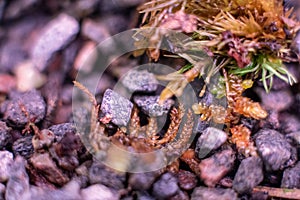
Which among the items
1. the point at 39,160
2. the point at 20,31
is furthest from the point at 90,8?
the point at 39,160

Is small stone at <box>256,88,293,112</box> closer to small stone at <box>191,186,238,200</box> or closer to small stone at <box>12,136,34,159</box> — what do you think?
small stone at <box>191,186,238,200</box>

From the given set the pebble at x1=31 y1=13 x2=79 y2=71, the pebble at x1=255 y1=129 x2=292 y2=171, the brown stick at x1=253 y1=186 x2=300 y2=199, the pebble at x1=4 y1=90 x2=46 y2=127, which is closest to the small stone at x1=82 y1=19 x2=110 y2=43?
the pebble at x1=31 y1=13 x2=79 y2=71

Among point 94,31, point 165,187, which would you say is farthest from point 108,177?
point 94,31

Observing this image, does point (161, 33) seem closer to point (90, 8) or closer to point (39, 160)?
point (90, 8)

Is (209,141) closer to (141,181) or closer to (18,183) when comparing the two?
(141,181)

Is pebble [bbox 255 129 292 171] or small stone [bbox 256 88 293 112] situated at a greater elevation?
small stone [bbox 256 88 293 112]

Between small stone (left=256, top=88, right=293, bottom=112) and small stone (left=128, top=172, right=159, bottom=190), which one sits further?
small stone (left=256, top=88, right=293, bottom=112)

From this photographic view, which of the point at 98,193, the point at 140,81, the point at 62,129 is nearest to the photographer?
the point at 98,193
